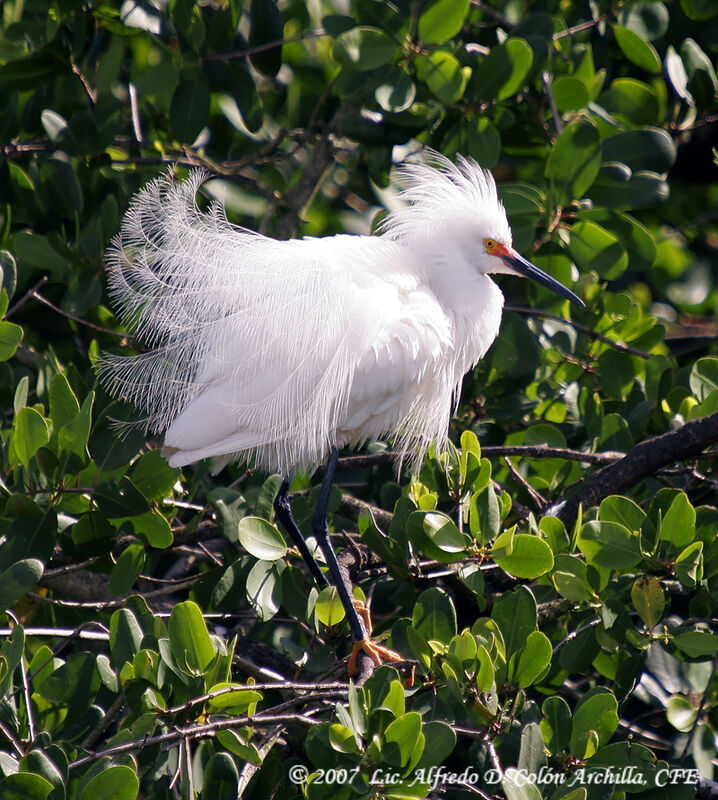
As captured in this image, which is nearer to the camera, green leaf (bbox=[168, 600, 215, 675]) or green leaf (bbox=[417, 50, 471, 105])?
green leaf (bbox=[168, 600, 215, 675])

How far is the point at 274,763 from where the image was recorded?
5.92 ft

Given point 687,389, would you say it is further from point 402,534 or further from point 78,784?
point 78,784

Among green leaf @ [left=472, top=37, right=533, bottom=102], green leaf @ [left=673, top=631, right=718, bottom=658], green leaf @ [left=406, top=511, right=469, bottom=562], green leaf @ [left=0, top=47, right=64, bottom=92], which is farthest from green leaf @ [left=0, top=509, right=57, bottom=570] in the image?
green leaf @ [left=472, top=37, right=533, bottom=102]

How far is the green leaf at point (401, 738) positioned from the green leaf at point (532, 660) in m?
0.32

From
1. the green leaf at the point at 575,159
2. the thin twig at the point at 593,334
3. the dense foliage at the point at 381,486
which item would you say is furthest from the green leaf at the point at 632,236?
the thin twig at the point at 593,334

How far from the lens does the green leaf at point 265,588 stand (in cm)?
202

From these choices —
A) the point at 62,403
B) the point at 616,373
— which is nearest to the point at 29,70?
the point at 62,403

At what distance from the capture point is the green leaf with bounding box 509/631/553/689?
1.65 metres

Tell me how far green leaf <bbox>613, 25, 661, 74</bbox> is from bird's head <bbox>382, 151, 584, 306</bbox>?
628 millimetres

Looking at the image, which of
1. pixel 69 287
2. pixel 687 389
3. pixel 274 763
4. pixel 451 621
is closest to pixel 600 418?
pixel 687 389

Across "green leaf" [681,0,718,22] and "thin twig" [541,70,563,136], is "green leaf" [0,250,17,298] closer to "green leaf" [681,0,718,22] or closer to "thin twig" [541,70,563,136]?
"thin twig" [541,70,563,136]

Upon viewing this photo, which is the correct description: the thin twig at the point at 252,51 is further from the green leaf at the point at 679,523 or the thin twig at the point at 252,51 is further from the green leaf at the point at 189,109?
the green leaf at the point at 679,523

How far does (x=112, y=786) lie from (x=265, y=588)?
694 millimetres

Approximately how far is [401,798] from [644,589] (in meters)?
0.70
